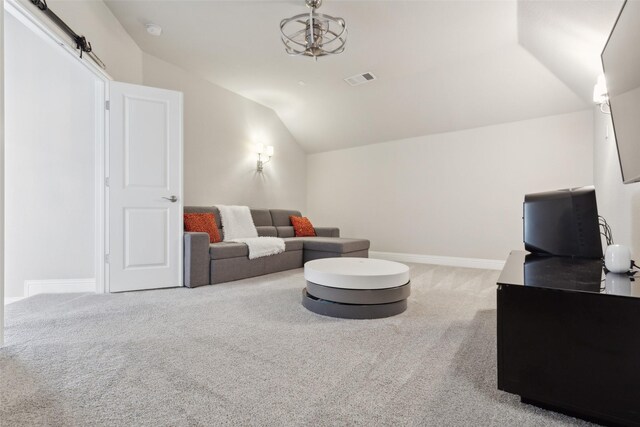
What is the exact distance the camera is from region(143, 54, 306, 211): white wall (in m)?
4.28

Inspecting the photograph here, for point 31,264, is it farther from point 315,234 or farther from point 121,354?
point 315,234

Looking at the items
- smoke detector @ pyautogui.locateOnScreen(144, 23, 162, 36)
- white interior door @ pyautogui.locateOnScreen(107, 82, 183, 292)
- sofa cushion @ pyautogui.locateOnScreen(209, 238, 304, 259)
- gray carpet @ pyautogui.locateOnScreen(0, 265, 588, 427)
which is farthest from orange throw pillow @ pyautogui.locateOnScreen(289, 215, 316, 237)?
smoke detector @ pyautogui.locateOnScreen(144, 23, 162, 36)

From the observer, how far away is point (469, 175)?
4613 millimetres

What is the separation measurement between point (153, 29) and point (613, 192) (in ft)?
15.0

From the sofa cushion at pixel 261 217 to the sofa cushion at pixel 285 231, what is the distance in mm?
203

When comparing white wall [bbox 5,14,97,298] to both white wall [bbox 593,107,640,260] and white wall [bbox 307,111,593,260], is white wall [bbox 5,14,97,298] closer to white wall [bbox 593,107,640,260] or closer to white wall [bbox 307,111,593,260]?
white wall [bbox 307,111,593,260]

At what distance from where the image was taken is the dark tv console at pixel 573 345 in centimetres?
98

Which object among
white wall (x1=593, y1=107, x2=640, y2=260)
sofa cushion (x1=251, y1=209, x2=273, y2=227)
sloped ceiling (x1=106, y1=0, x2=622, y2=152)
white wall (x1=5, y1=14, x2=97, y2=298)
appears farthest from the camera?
sofa cushion (x1=251, y1=209, x2=273, y2=227)

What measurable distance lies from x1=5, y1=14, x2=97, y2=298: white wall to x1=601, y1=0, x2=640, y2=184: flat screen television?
3.79m

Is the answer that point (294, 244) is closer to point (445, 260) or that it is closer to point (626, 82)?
point (445, 260)

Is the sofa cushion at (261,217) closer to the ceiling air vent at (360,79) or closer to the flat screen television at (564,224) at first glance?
the ceiling air vent at (360,79)

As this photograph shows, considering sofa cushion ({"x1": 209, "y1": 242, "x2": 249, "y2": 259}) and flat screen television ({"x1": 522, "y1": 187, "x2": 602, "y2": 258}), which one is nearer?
flat screen television ({"x1": 522, "y1": 187, "x2": 602, "y2": 258})

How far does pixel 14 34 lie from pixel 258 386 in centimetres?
379

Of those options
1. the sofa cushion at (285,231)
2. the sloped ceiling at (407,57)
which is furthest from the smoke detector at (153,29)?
the sofa cushion at (285,231)
